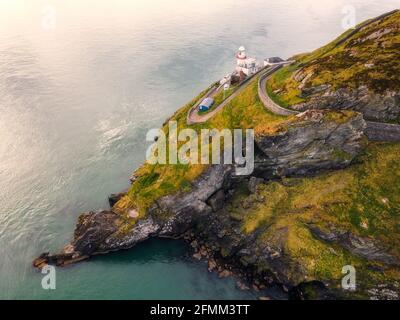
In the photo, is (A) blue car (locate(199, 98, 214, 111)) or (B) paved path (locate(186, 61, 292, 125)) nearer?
(B) paved path (locate(186, 61, 292, 125))

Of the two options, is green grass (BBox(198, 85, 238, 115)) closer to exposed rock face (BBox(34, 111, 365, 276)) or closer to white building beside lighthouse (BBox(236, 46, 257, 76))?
white building beside lighthouse (BBox(236, 46, 257, 76))

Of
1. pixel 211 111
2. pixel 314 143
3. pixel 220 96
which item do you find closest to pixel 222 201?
pixel 314 143

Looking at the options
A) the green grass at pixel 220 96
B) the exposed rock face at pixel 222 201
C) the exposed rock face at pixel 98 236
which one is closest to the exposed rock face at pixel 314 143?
the exposed rock face at pixel 222 201

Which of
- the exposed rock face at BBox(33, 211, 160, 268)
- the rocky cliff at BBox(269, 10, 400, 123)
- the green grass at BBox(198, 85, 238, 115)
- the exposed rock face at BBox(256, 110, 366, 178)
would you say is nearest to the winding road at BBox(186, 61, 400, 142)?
the green grass at BBox(198, 85, 238, 115)

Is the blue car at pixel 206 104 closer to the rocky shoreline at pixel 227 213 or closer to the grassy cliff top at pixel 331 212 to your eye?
the rocky shoreline at pixel 227 213

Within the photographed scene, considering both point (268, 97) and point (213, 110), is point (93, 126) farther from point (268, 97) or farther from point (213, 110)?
point (268, 97)

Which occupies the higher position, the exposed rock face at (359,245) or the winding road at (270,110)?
the winding road at (270,110)
